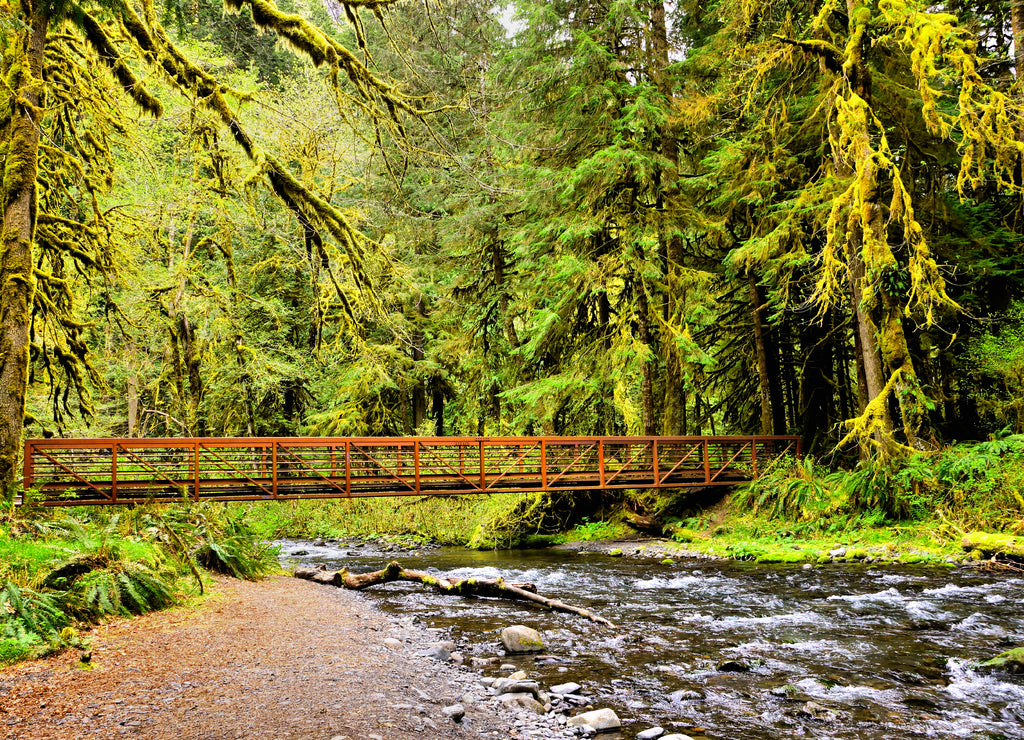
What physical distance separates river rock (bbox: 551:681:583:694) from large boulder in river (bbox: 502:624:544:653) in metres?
1.12

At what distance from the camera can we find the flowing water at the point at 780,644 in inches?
171

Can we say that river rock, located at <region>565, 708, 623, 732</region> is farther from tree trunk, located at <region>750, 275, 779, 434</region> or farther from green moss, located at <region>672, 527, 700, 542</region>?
tree trunk, located at <region>750, 275, 779, 434</region>

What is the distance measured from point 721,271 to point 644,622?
1242cm

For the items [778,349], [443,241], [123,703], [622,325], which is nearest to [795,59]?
[622,325]

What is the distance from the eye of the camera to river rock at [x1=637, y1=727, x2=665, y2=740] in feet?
13.1

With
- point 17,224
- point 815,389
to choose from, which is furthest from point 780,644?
point 815,389

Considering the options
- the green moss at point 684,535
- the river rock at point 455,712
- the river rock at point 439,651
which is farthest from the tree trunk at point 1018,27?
the river rock at point 455,712

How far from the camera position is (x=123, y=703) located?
11.6 feet

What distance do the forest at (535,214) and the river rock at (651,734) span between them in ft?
15.8

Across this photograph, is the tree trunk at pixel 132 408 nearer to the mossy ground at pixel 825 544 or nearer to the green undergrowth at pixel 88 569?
the green undergrowth at pixel 88 569

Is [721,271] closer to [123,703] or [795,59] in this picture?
[795,59]

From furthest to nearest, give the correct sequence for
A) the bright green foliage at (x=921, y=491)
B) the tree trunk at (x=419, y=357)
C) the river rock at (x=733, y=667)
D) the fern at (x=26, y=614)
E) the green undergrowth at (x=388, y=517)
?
the tree trunk at (x=419, y=357), the green undergrowth at (x=388, y=517), the bright green foliage at (x=921, y=491), the river rock at (x=733, y=667), the fern at (x=26, y=614)

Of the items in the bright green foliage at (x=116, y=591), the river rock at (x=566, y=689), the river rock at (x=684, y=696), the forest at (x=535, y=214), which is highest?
the forest at (x=535, y=214)

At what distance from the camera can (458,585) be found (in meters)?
9.39
